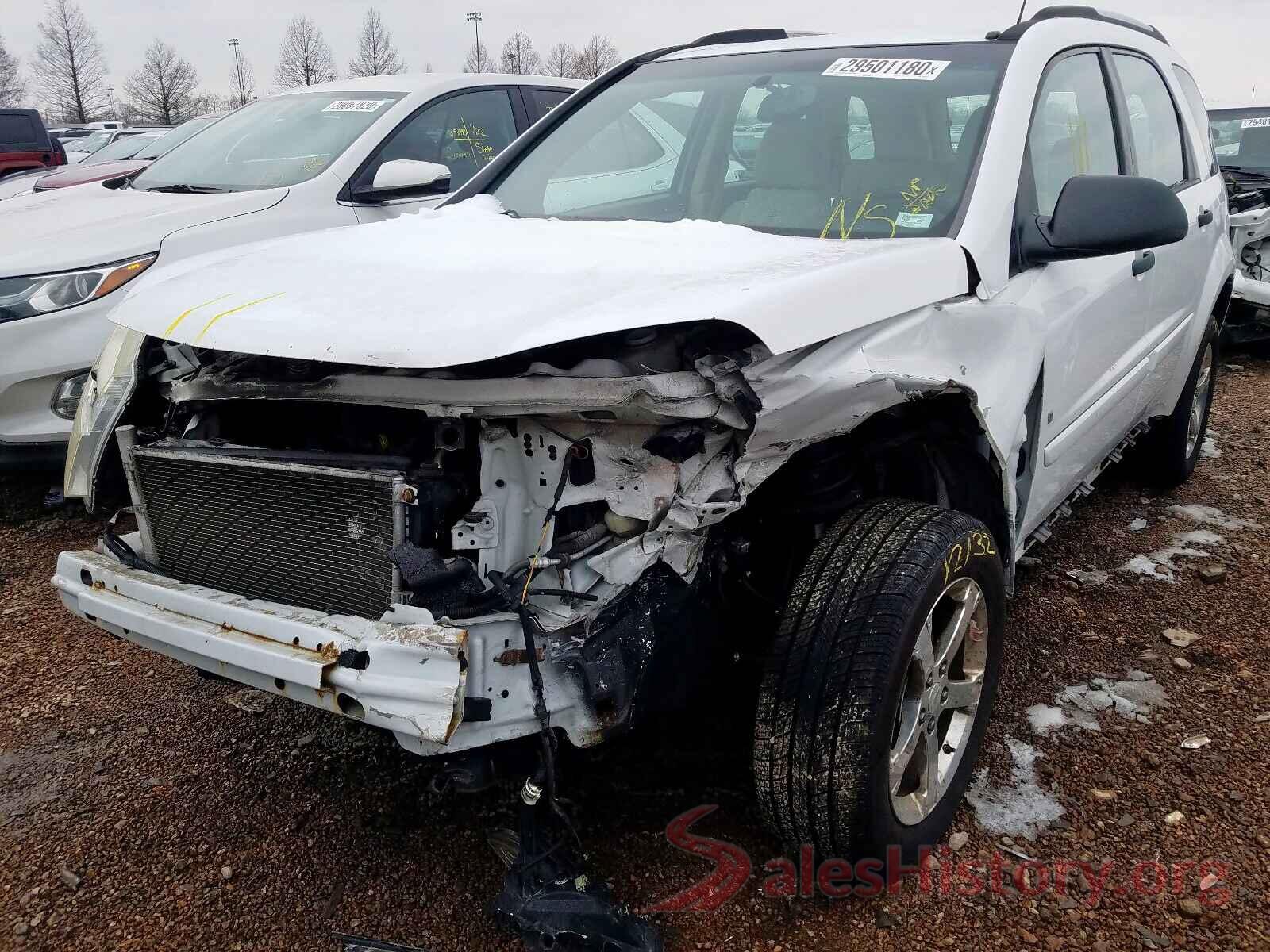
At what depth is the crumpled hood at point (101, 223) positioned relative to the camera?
4180 mm

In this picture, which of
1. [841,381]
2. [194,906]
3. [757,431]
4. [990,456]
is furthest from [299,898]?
[990,456]

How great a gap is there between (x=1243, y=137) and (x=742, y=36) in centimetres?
655

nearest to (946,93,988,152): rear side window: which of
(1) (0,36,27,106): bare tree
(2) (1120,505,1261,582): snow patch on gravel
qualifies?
(2) (1120,505,1261,582): snow patch on gravel

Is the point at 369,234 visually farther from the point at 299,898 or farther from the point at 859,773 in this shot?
the point at 859,773

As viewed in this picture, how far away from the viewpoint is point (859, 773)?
196cm

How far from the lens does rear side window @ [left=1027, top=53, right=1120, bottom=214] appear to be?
8.91ft

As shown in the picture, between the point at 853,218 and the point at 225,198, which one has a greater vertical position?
the point at 853,218

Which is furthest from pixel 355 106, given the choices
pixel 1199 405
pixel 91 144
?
pixel 91 144

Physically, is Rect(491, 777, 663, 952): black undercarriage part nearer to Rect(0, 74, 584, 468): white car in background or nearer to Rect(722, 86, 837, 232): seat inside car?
Rect(722, 86, 837, 232): seat inside car

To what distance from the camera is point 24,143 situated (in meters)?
14.0

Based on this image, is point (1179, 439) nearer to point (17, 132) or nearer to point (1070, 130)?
point (1070, 130)

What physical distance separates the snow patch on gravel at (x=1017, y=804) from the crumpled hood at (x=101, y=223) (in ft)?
12.6

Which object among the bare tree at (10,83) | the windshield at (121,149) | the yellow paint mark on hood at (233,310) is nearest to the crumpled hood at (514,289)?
the yellow paint mark on hood at (233,310)

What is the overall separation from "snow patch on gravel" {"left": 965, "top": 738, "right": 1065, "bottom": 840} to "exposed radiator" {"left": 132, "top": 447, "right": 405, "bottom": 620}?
153 centimetres
